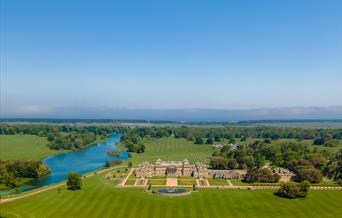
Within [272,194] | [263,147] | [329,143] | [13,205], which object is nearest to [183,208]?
[272,194]

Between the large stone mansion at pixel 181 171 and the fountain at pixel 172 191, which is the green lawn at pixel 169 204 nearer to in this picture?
the fountain at pixel 172 191

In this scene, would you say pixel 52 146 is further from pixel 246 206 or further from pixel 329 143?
pixel 329 143

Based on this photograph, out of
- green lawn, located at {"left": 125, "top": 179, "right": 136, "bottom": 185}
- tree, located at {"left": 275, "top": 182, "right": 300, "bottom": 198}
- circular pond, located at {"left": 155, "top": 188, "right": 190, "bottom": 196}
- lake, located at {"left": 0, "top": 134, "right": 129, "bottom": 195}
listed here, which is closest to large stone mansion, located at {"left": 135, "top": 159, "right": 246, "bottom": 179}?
green lawn, located at {"left": 125, "top": 179, "right": 136, "bottom": 185}

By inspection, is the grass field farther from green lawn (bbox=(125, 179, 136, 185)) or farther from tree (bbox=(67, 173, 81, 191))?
tree (bbox=(67, 173, 81, 191))

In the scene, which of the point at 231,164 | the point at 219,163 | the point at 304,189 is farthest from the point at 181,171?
the point at 304,189

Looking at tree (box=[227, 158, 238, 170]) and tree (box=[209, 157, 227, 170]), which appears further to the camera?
tree (box=[227, 158, 238, 170])

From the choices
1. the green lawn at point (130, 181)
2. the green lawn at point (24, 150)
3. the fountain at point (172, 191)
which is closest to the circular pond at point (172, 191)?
the fountain at point (172, 191)
